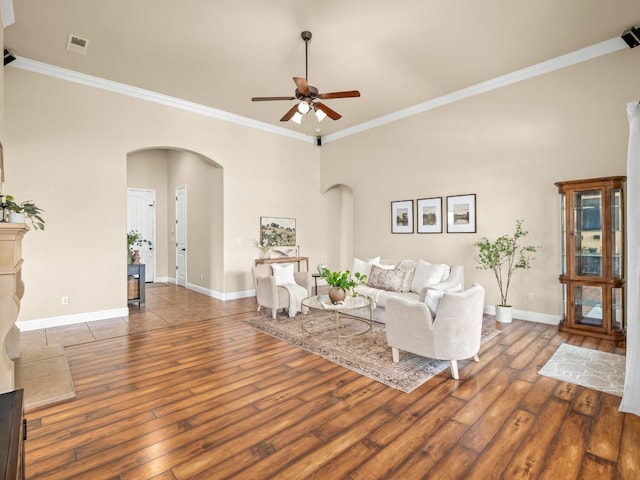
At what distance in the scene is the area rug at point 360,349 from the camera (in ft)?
10.2

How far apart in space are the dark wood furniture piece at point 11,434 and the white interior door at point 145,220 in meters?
8.24

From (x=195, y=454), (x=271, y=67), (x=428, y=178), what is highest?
(x=271, y=67)

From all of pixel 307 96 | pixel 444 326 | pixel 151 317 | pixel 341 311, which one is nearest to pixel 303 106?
pixel 307 96

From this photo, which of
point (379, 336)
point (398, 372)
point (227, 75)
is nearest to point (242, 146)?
point (227, 75)

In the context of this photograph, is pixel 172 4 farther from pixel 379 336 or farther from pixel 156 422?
pixel 379 336

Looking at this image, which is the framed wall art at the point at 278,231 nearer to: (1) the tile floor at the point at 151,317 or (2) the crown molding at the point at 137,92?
(1) the tile floor at the point at 151,317

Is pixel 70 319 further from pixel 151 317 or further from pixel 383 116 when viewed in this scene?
pixel 383 116

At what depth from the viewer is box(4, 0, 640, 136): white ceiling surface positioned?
11.6ft

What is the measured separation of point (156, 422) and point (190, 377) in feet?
2.41

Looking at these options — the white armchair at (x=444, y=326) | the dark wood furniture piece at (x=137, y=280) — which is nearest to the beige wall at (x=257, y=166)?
the dark wood furniture piece at (x=137, y=280)

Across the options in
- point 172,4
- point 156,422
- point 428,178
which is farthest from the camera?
point 428,178

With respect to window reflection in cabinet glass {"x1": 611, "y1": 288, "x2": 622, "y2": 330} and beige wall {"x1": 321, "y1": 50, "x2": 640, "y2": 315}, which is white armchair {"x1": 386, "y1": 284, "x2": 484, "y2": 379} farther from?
beige wall {"x1": 321, "y1": 50, "x2": 640, "y2": 315}

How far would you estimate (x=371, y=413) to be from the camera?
2.48m

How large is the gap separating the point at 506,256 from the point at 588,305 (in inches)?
46.8
